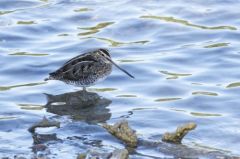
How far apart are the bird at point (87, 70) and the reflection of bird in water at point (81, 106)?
219 millimetres

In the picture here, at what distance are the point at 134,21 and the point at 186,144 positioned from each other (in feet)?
A: 23.5

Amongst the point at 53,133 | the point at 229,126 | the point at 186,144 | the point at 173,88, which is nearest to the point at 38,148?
the point at 53,133

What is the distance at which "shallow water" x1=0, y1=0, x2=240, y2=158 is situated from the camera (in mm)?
12094

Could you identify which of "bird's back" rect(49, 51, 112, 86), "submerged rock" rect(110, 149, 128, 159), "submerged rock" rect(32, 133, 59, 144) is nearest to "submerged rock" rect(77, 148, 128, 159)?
"submerged rock" rect(110, 149, 128, 159)

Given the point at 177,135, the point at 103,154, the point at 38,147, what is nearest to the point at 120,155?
the point at 103,154

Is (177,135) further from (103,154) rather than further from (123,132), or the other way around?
(103,154)

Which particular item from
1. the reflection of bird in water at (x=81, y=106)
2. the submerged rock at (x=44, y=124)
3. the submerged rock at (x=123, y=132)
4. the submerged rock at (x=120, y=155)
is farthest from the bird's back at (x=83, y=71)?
the submerged rock at (x=120, y=155)

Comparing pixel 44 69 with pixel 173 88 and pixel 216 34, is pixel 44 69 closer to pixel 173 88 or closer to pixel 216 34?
pixel 173 88

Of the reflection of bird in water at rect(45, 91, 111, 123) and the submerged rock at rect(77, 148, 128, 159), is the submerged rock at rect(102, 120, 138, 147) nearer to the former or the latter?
the submerged rock at rect(77, 148, 128, 159)

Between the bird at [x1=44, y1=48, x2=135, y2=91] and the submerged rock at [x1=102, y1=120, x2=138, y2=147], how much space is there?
300 centimetres

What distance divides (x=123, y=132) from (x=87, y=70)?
3.41m

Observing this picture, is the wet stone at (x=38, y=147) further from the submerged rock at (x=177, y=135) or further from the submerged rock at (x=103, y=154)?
the submerged rock at (x=177, y=135)

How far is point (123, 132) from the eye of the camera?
36.3ft

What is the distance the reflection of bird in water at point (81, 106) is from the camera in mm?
13065
